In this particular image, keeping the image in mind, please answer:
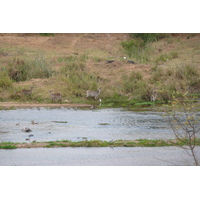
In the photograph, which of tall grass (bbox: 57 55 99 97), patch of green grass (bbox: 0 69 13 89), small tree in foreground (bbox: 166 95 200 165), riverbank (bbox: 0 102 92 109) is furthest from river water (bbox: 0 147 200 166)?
patch of green grass (bbox: 0 69 13 89)

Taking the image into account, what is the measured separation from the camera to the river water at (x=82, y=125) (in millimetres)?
14047

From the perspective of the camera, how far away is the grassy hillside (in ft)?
82.2

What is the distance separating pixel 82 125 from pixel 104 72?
42.7ft

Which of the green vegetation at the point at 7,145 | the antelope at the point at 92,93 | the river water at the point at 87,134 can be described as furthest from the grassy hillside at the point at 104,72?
the green vegetation at the point at 7,145

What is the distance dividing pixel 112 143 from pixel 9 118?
309 inches

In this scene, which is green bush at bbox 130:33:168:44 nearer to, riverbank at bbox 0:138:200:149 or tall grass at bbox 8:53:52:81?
tall grass at bbox 8:53:52:81

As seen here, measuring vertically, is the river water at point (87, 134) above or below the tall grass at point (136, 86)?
below

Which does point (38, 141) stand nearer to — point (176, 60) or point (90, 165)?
point (90, 165)

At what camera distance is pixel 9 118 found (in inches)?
730

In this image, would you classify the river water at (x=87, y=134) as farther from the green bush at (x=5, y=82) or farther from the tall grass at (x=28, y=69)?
the tall grass at (x=28, y=69)

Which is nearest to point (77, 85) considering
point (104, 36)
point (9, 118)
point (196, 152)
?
point (9, 118)

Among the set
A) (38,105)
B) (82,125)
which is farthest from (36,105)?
(82,125)

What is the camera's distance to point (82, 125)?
Answer: 16609 millimetres

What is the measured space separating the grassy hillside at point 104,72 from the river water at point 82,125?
3094 mm
